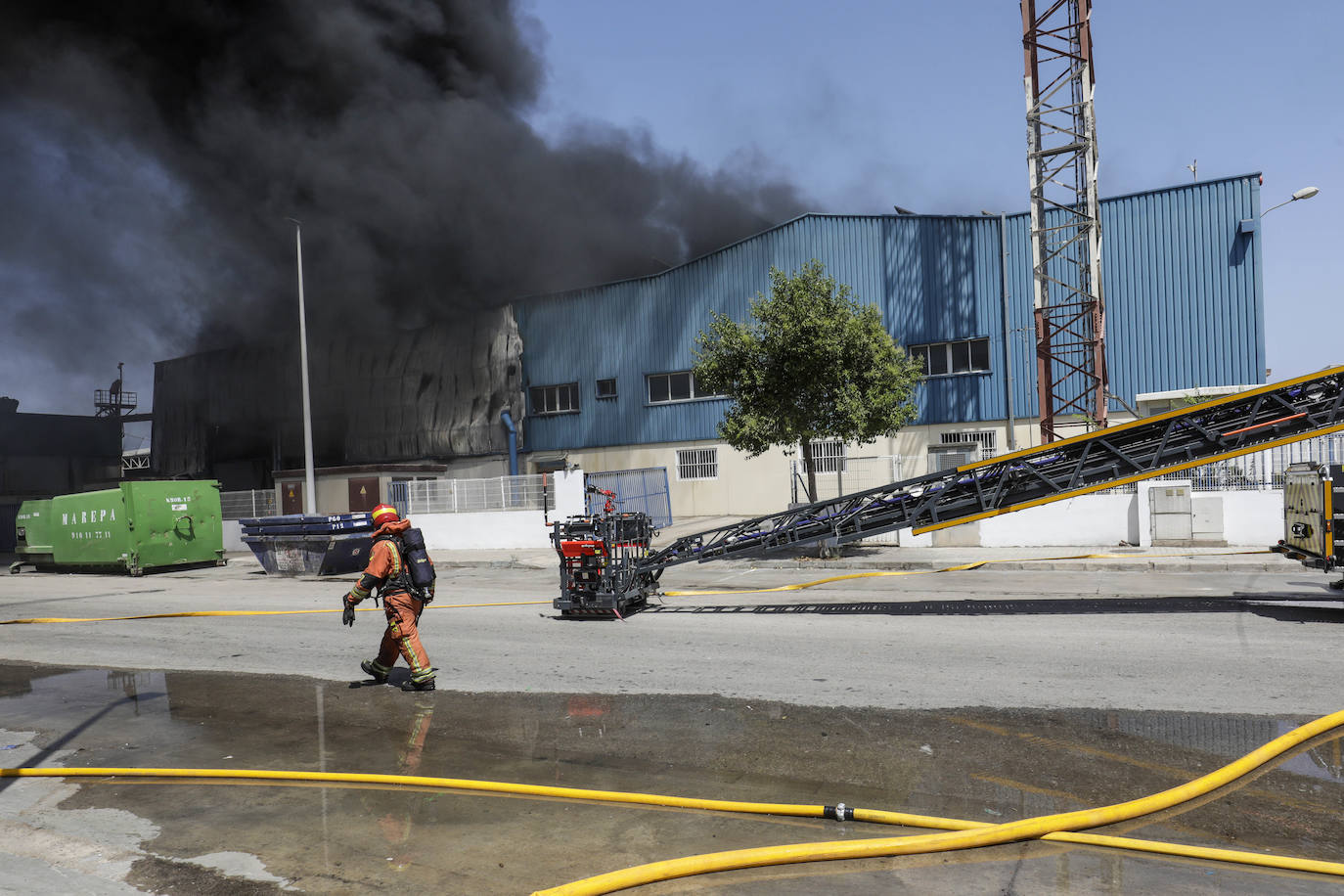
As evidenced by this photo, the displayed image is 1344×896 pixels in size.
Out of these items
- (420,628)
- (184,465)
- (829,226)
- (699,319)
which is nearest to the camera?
(420,628)

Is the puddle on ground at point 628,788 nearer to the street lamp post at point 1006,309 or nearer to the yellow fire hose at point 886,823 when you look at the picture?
the yellow fire hose at point 886,823

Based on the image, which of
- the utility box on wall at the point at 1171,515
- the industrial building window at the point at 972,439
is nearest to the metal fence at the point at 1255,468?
the utility box on wall at the point at 1171,515

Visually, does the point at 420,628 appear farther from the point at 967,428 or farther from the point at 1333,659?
the point at 967,428

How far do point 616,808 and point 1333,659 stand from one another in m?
6.28

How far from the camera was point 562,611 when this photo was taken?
11.2 m

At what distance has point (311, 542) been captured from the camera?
1780 cm

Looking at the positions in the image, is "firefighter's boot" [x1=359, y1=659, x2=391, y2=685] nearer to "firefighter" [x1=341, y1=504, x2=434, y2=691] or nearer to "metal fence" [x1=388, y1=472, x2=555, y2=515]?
"firefighter" [x1=341, y1=504, x2=434, y2=691]

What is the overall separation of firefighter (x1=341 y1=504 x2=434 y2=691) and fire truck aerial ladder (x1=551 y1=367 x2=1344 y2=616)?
3419 millimetres

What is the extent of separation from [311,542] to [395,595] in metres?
11.4

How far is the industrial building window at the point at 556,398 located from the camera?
33.2 metres

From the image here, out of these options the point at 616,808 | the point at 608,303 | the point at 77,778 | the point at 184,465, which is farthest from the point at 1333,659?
the point at 184,465

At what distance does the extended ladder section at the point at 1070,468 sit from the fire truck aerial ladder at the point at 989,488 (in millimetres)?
12

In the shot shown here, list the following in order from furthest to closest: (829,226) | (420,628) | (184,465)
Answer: (184,465), (829,226), (420,628)

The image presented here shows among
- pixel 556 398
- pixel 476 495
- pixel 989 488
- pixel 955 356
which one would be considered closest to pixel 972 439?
pixel 955 356
